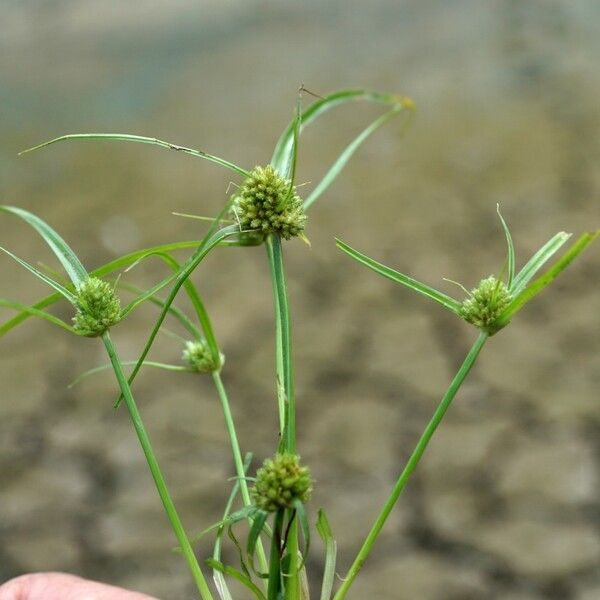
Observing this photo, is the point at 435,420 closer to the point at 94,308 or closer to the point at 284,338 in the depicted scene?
the point at 284,338

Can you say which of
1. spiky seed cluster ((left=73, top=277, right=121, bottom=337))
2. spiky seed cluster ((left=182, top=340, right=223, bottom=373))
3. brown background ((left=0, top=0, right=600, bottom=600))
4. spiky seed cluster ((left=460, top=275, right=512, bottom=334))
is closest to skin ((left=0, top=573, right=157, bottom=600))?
spiky seed cluster ((left=182, top=340, right=223, bottom=373))

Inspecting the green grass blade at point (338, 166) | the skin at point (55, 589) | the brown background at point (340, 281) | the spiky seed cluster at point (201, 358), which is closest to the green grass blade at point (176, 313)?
the spiky seed cluster at point (201, 358)

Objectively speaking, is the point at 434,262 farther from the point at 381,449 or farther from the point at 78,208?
the point at 78,208

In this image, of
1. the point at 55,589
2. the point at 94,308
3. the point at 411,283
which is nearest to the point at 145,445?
the point at 94,308

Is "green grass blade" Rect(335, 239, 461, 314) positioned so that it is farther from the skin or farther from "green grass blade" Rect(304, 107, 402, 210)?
the skin

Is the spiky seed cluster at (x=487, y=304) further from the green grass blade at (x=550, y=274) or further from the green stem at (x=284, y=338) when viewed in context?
the green stem at (x=284, y=338)
